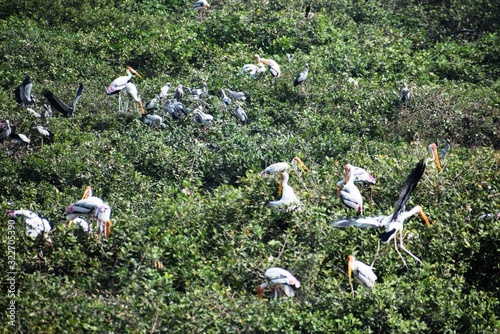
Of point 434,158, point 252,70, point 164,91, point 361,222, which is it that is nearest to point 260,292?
point 361,222

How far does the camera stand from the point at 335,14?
1656cm

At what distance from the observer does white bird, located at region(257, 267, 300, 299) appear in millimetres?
7277

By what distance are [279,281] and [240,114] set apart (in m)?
4.91

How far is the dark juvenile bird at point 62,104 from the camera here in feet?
36.6

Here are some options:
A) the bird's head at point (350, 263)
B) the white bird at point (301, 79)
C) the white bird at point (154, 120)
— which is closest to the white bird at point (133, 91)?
the white bird at point (154, 120)

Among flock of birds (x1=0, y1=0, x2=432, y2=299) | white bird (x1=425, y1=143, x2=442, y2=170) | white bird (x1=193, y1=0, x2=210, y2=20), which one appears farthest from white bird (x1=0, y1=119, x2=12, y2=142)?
white bird (x1=193, y1=0, x2=210, y2=20)

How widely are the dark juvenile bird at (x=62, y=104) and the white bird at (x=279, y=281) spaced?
16.8ft

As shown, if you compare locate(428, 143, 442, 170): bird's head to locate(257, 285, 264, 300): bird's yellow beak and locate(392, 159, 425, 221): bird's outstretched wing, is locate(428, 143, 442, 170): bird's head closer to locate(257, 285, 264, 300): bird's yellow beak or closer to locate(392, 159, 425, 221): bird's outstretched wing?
locate(392, 159, 425, 221): bird's outstretched wing

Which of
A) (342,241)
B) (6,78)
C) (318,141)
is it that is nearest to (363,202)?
(342,241)

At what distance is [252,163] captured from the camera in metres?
10.6

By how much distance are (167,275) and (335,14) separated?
10.4 meters

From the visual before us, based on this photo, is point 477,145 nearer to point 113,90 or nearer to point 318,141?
point 318,141

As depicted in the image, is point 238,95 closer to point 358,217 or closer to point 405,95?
point 405,95

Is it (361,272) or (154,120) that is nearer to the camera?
(361,272)
